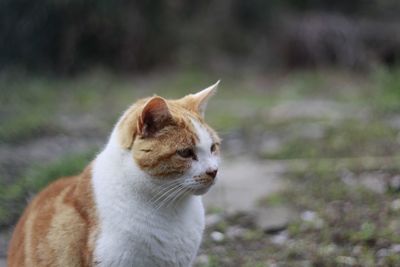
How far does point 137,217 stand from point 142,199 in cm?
8

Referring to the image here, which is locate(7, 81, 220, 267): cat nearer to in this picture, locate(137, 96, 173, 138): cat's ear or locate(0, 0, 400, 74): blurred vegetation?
locate(137, 96, 173, 138): cat's ear

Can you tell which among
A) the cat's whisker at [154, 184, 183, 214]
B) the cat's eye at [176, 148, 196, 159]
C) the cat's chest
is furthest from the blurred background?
the cat's eye at [176, 148, 196, 159]

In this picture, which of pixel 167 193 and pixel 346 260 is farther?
pixel 346 260

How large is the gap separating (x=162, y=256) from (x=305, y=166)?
2.79 m

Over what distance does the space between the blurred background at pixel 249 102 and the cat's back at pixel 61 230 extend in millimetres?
1037

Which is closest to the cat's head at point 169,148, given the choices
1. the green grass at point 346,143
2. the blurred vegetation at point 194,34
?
the green grass at point 346,143

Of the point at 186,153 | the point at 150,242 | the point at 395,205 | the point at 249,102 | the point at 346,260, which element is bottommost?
the point at 346,260

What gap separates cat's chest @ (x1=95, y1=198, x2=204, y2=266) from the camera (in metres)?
2.77

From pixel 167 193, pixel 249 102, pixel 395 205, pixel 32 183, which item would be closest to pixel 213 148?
pixel 167 193

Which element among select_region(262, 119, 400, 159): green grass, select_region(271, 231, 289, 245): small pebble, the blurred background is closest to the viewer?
select_region(271, 231, 289, 245): small pebble

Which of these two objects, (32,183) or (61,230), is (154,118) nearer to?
(61,230)

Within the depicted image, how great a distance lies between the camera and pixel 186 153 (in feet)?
9.29

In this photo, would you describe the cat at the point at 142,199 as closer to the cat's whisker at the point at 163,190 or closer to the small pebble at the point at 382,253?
the cat's whisker at the point at 163,190

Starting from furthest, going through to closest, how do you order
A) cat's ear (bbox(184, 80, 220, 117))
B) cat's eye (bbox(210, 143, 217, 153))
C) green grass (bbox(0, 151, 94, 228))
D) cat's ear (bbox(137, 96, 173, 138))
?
green grass (bbox(0, 151, 94, 228)), cat's ear (bbox(184, 80, 220, 117)), cat's eye (bbox(210, 143, 217, 153)), cat's ear (bbox(137, 96, 173, 138))
